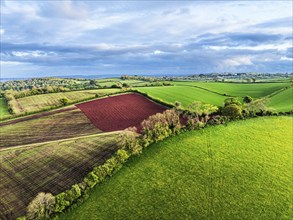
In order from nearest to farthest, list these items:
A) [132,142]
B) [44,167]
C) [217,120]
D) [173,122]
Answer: [44,167], [132,142], [173,122], [217,120]

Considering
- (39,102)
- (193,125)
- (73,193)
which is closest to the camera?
(73,193)

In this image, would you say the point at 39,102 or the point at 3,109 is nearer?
the point at 3,109

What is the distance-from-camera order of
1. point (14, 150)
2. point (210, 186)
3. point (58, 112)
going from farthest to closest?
point (58, 112) → point (14, 150) → point (210, 186)

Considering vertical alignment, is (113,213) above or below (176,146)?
below

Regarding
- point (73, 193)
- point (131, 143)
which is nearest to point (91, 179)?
point (73, 193)

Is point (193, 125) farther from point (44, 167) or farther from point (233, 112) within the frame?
point (44, 167)

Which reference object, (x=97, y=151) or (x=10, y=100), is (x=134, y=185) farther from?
(x=10, y=100)

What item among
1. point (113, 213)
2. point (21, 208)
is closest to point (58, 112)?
point (21, 208)

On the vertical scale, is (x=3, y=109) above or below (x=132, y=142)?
below

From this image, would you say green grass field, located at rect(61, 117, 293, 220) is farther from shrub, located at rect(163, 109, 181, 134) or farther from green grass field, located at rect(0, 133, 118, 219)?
green grass field, located at rect(0, 133, 118, 219)
